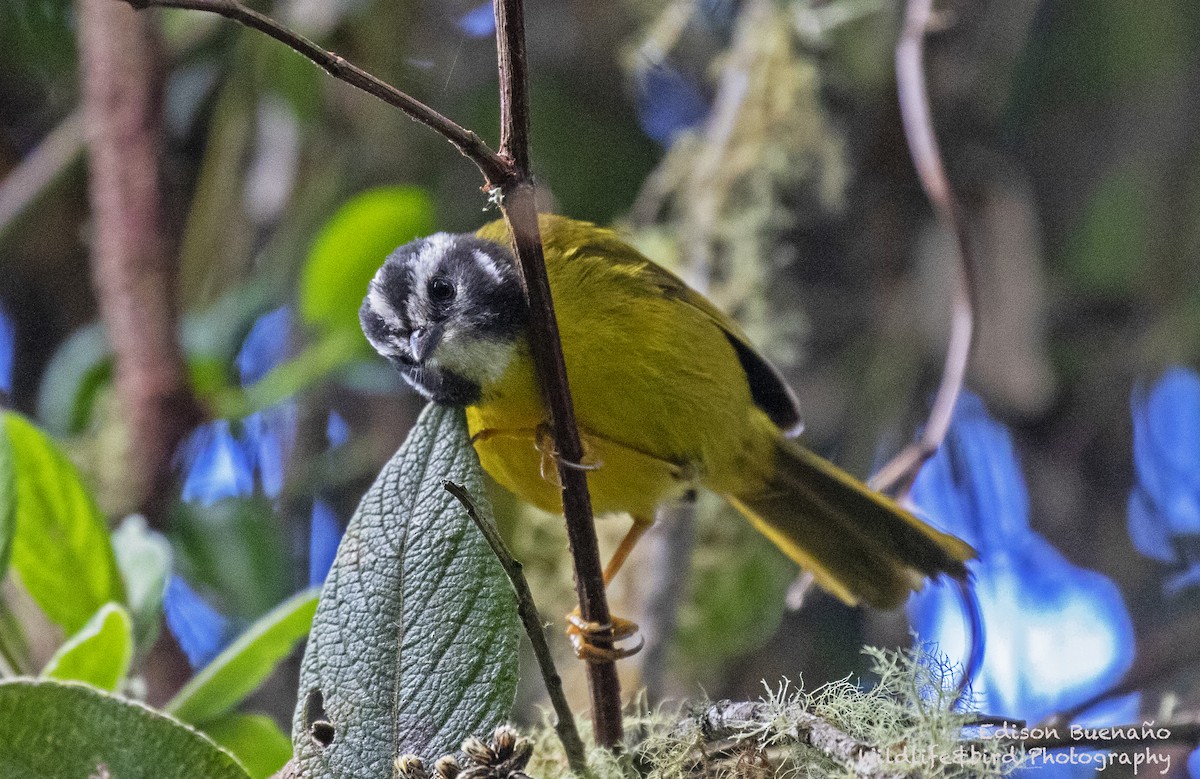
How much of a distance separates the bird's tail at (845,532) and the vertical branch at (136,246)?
1.48 m

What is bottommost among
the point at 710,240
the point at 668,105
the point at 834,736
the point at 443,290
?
the point at 834,736

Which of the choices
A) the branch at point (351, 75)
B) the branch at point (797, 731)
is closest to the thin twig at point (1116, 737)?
the branch at point (797, 731)

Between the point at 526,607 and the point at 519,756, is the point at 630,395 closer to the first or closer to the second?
the point at 526,607

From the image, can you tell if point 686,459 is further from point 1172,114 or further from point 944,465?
point 1172,114

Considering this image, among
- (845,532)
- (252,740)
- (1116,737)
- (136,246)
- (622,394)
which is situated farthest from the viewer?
(136,246)

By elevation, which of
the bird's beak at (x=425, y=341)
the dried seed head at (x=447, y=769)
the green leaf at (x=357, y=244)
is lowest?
the dried seed head at (x=447, y=769)

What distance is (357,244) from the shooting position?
2578mm

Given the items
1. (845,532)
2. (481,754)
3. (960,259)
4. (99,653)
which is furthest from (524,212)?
(845,532)

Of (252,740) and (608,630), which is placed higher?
(608,630)

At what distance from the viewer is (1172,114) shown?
12.5 ft

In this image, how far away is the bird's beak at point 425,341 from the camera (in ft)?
6.23

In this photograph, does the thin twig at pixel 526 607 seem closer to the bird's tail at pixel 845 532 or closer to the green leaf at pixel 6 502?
the green leaf at pixel 6 502

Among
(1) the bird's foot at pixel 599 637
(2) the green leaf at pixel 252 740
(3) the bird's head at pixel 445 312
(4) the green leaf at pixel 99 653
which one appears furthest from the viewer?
(3) the bird's head at pixel 445 312

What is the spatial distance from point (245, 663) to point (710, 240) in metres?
2.26
